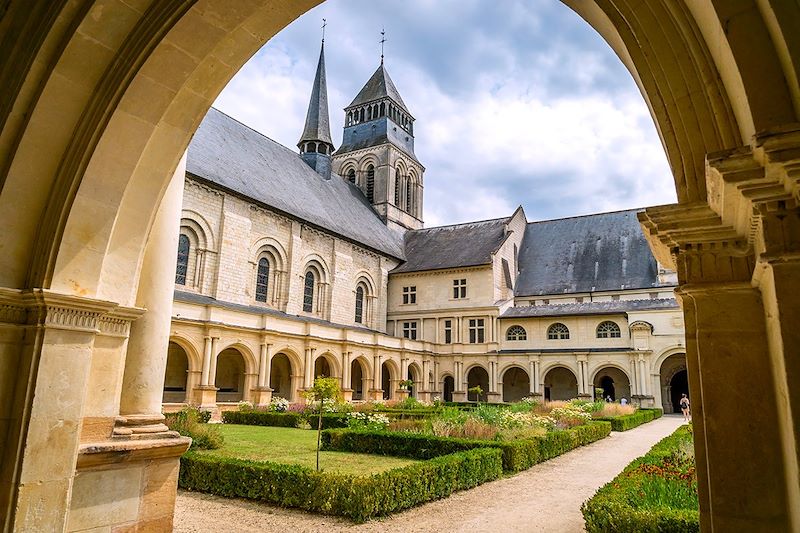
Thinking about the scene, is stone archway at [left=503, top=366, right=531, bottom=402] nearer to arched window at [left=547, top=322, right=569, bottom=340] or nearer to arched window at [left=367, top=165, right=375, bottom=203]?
arched window at [left=547, top=322, right=569, bottom=340]

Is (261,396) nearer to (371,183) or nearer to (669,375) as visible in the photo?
(669,375)

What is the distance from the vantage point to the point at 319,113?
36.6 meters

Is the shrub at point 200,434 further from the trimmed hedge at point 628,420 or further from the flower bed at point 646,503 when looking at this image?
the trimmed hedge at point 628,420

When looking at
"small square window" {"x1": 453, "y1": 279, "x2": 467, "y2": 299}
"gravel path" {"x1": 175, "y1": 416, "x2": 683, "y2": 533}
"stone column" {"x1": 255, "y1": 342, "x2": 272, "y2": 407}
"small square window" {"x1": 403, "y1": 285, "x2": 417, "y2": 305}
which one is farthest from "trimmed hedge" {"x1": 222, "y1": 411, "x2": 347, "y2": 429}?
"small square window" {"x1": 453, "y1": 279, "x2": 467, "y2": 299}

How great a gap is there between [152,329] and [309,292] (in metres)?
24.0

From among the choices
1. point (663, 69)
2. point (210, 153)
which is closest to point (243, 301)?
point (210, 153)

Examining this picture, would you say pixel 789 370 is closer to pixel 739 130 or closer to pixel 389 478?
pixel 739 130

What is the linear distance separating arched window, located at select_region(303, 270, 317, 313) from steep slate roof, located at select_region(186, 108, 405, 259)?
9.22ft

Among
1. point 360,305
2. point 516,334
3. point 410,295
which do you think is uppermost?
point 410,295

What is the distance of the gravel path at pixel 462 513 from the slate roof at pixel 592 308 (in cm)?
2024

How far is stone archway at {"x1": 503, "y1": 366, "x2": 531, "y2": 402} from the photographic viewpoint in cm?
3366

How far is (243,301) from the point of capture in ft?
76.5

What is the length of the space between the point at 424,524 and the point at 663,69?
6296mm

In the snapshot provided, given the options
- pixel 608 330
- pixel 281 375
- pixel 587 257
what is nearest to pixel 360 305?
pixel 281 375
